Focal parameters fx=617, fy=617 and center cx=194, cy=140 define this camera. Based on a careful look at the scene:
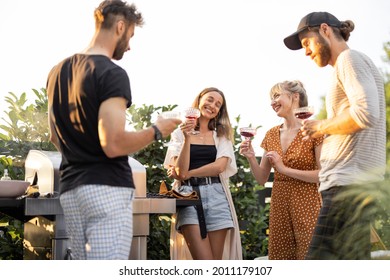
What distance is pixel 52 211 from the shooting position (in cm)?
322

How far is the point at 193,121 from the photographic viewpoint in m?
3.94

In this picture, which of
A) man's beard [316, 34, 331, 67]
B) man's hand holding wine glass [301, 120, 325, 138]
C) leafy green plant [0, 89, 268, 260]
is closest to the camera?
man's hand holding wine glass [301, 120, 325, 138]

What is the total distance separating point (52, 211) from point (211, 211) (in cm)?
123

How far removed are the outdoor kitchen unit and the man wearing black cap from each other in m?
1.26

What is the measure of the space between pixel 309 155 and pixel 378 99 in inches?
47.7

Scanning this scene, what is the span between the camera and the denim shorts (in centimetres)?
407

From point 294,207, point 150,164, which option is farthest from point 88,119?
point 150,164

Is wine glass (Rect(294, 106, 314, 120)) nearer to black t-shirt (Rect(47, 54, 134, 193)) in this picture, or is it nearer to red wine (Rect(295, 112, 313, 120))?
red wine (Rect(295, 112, 313, 120))

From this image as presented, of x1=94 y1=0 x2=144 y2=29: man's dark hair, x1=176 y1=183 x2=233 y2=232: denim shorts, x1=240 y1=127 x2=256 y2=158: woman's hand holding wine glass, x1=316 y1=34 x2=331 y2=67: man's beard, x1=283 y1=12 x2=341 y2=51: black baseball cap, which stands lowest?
x1=176 y1=183 x2=233 y2=232: denim shorts

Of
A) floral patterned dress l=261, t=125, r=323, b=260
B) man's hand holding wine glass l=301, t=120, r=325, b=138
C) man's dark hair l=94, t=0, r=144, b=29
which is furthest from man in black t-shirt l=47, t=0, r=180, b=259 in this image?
floral patterned dress l=261, t=125, r=323, b=260

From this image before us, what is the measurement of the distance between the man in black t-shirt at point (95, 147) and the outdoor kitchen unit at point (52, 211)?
2.61 ft

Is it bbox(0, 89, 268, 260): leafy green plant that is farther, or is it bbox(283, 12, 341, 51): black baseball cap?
bbox(0, 89, 268, 260): leafy green plant

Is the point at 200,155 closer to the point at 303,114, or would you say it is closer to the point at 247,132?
the point at 247,132
